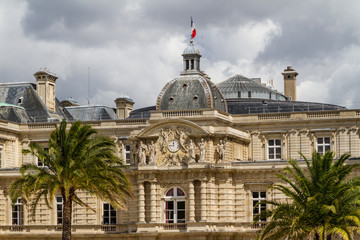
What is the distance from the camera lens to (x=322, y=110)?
329 ft

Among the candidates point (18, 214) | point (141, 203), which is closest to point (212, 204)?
point (141, 203)

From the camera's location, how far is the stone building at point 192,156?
91.2 m

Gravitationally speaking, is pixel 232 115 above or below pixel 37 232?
above

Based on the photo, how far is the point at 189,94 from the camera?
96688 millimetres

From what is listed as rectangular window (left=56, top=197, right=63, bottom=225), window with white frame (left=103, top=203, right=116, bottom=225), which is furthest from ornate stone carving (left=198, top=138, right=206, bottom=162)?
rectangular window (left=56, top=197, right=63, bottom=225)

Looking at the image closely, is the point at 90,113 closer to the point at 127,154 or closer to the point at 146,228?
the point at 127,154

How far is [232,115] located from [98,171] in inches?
950

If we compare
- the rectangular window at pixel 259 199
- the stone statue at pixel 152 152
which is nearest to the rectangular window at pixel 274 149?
the rectangular window at pixel 259 199

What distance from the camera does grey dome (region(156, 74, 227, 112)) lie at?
96.2 metres

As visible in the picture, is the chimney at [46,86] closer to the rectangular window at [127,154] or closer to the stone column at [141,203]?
the rectangular window at [127,154]

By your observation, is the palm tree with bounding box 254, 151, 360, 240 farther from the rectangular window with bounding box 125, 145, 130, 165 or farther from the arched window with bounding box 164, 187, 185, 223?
the rectangular window with bounding box 125, 145, 130, 165

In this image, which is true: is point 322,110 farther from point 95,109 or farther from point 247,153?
point 95,109

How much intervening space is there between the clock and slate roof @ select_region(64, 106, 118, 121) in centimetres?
2930

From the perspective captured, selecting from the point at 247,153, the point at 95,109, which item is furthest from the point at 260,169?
the point at 95,109
